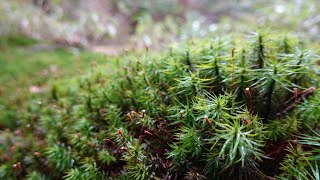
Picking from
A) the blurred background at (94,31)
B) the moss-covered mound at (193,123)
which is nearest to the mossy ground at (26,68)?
the blurred background at (94,31)

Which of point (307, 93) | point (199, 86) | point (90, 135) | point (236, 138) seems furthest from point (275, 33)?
point (90, 135)

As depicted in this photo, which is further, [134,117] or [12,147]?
[12,147]

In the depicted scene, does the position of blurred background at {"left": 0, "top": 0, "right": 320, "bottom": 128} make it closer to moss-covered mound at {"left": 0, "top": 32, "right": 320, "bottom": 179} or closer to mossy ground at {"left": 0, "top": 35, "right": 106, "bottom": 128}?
mossy ground at {"left": 0, "top": 35, "right": 106, "bottom": 128}

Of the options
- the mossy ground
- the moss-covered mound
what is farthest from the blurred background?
the moss-covered mound

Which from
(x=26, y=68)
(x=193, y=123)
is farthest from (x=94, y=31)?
(x=193, y=123)

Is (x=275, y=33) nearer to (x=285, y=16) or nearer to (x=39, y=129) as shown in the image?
(x=39, y=129)

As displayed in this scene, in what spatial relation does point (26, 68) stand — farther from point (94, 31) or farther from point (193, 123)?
point (193, 123)
